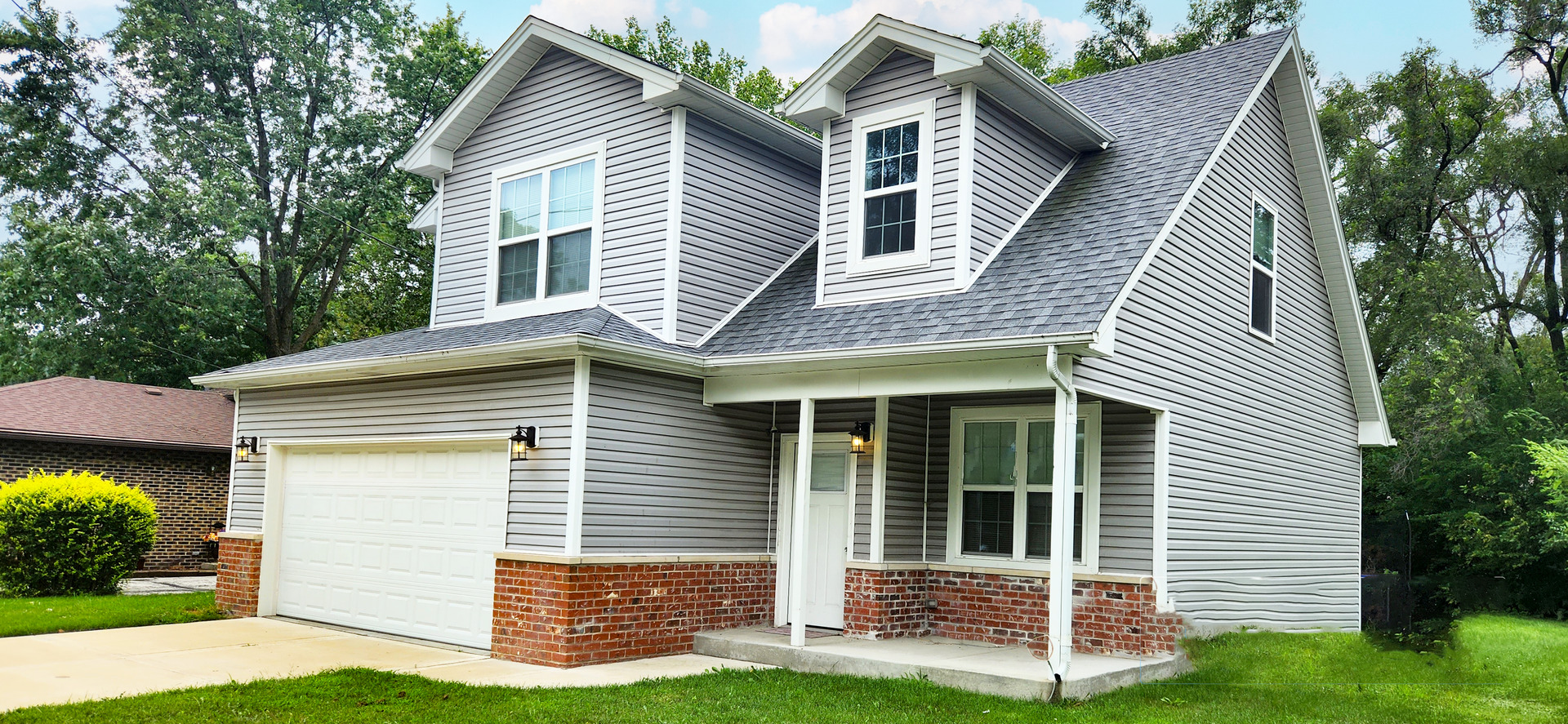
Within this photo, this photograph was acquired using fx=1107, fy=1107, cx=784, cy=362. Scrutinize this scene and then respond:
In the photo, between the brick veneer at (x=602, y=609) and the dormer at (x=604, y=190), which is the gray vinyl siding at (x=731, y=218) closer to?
the dormer at (x=604, y=190)

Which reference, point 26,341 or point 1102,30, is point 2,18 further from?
point 1102,30

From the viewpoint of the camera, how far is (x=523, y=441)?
9852mm

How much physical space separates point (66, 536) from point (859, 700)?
39.5 ft

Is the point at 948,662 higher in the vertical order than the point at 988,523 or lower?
lower

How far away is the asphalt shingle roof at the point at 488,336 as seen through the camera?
33.1 ft

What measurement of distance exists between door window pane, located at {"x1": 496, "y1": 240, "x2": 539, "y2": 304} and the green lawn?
4987mm

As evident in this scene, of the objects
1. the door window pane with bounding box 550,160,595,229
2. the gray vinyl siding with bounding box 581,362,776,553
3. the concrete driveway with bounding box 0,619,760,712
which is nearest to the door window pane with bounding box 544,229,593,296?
the door window pane with bounding box 550,160,595,229

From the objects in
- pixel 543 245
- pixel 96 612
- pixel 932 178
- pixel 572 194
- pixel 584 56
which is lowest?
pixel 96 612

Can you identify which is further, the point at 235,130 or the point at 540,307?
the point at 235,130

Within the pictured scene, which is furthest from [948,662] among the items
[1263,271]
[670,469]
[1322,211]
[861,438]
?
[1322,211]

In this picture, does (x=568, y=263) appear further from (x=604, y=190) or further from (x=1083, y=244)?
(x=1083, y=244)

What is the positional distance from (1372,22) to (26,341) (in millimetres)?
33998

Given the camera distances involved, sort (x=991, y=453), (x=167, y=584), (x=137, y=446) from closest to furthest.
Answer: (x=991, y=453), (x=167, y=584), (x=137, y=446)

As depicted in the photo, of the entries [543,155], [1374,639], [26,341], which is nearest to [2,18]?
[26,341]
